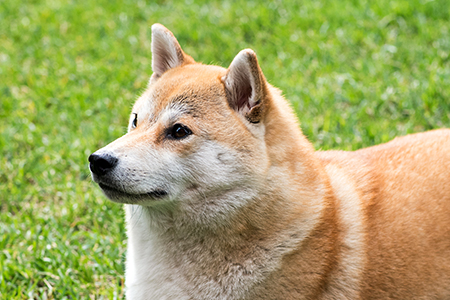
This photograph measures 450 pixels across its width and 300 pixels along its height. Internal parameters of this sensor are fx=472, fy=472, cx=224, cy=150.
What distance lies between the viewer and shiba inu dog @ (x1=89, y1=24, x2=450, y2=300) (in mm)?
2889

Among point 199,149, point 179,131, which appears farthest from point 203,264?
point 179,131

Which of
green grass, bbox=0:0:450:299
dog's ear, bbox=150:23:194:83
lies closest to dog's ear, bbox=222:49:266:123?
dog's ear, bbox=150:23:194:83

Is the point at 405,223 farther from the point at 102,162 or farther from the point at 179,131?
the point at 102,162

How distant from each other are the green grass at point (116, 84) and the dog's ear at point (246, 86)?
183cm

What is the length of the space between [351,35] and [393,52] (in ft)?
2.42

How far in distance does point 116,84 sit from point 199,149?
13.8 feet

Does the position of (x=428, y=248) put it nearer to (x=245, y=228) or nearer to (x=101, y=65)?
(x=245, y=228)

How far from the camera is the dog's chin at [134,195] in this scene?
9.45 ft

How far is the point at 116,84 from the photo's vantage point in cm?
677

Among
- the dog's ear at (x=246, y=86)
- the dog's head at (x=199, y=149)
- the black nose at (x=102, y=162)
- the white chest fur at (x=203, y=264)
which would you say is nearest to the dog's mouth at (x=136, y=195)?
the dog's head at (x=199, y=149)

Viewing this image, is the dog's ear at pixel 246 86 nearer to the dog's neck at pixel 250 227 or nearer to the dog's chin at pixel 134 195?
the dog's neck at pixel 250 227

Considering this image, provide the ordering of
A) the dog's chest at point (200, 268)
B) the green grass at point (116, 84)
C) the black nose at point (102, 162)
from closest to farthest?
the black nose at point (102, 162) < the dog's chest at point (200, 268) < the green grass at point (116, 84)

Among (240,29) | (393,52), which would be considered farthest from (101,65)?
(393,52)

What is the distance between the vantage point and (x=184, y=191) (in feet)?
9.59
